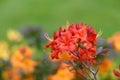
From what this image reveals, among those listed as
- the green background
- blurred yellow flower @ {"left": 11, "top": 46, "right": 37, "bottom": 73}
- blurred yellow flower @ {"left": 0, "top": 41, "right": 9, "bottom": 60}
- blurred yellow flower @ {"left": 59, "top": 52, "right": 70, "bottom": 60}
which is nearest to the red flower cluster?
blurred yellow flower @ {"left": 59, "top": 52, "right": 70, "bottom": 60}

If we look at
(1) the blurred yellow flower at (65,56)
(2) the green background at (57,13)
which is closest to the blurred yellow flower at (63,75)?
(1) the blurred yellow flower at (65,56)

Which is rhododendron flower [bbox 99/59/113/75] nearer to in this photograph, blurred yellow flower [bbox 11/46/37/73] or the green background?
blurred yellow flower [bbox 11/46/37/73]

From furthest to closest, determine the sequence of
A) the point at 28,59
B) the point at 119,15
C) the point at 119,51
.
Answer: the point at 119,15
the point at 119,51
the point at 28,59

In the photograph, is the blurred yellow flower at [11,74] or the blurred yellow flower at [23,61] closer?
the blurred yellow flower at [23,61]

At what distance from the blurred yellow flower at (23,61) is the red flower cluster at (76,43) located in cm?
103

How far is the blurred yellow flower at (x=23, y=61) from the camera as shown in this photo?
3016mm

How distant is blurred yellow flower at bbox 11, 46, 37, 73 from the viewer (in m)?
3.02

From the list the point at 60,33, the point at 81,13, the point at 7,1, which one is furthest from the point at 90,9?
the point at 60,33

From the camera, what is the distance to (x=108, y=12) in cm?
646

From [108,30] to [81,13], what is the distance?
0.72m

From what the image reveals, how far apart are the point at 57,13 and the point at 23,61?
3.47 m

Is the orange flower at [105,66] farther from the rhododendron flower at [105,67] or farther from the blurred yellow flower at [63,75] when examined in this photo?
the blurred yellow flower at [63,75]

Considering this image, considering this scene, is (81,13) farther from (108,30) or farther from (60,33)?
(60,33)

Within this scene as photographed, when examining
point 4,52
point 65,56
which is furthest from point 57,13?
point 65,56
